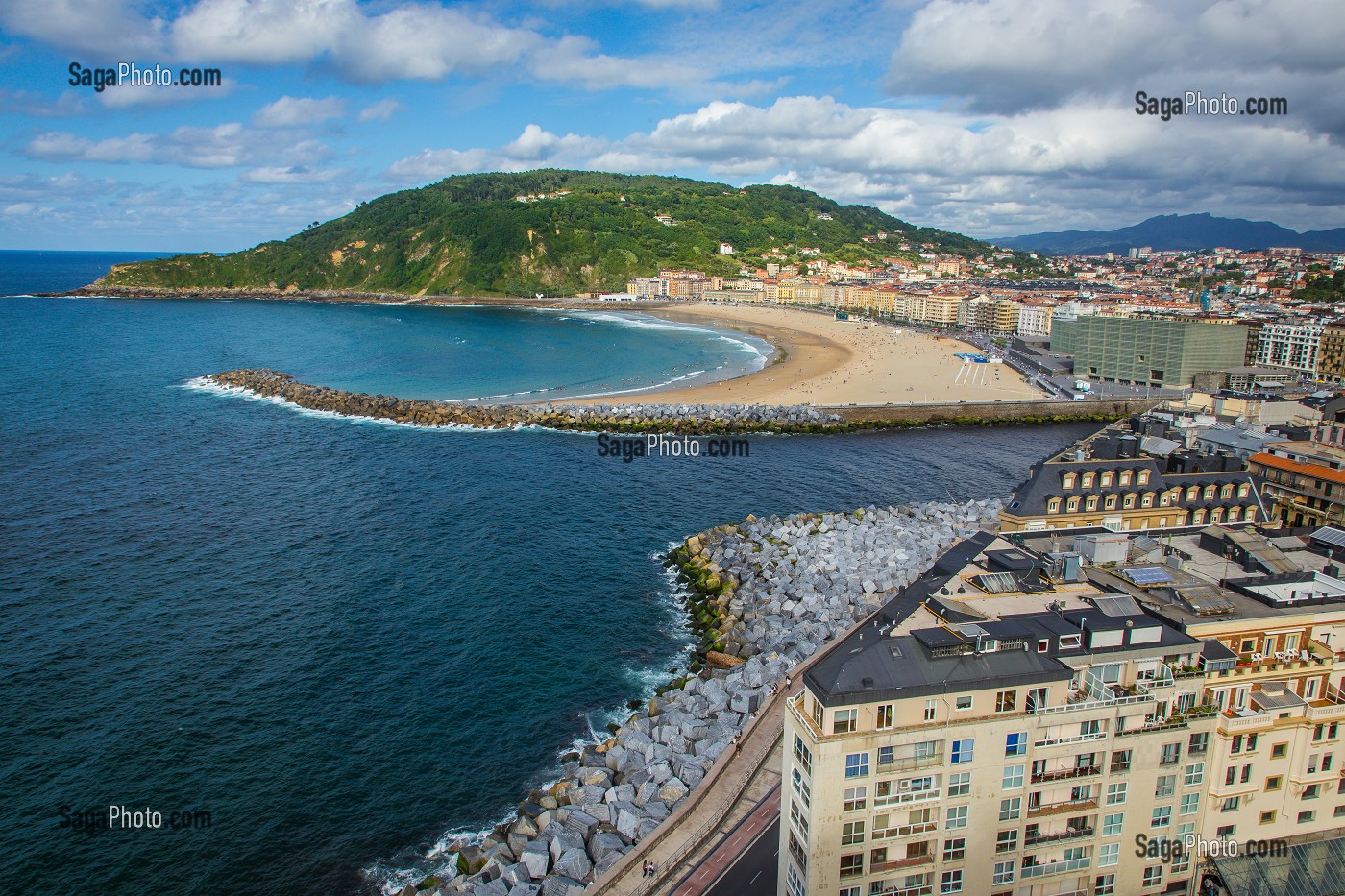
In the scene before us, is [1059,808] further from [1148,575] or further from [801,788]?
[1148,575]

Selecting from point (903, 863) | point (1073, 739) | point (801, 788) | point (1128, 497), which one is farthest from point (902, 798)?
point (1128, 497)

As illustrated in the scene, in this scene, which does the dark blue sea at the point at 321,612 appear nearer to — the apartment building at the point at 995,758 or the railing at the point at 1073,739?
the apartment building at the point at 995,758

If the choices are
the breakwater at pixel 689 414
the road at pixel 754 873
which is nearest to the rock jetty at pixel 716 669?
the road at pixel 754 873

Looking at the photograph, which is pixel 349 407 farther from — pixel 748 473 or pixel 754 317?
pixel 754 317

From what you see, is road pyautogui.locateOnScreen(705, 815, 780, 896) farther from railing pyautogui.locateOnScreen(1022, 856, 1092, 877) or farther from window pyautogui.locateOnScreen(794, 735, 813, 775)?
railing pyautogui.locateOnScreen(1022, 856, 1092, 877)

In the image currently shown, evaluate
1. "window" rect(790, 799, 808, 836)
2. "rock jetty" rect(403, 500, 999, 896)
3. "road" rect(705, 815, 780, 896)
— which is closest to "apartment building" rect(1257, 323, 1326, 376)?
"rock jetty" rect(403, 500, 999, 896)
